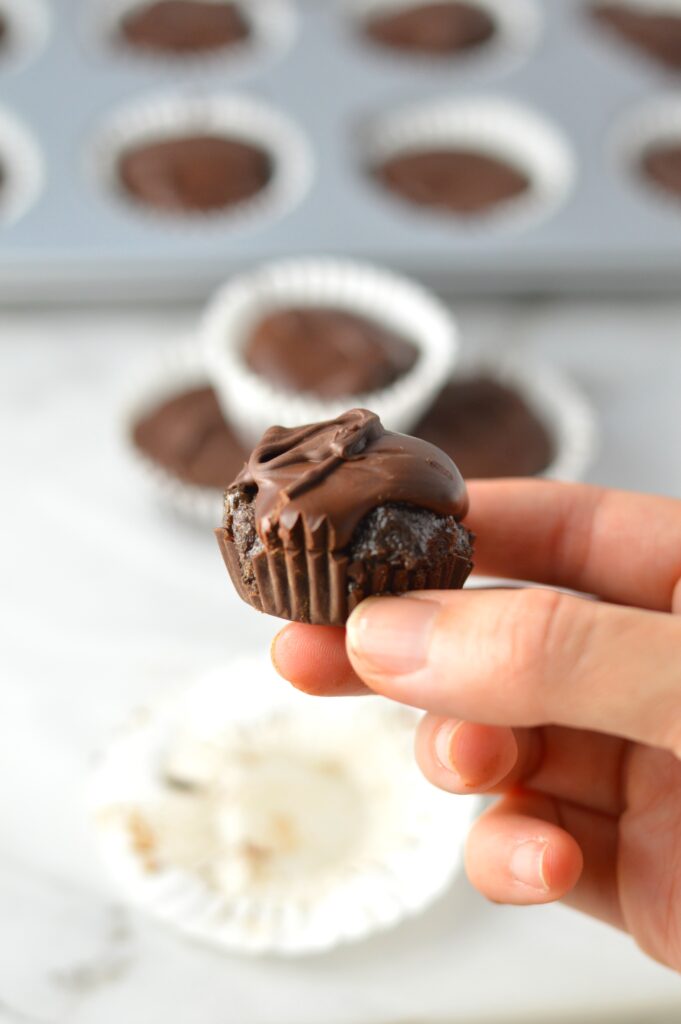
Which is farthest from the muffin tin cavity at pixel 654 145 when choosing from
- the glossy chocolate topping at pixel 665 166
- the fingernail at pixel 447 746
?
the fingernail at pixel 447 746

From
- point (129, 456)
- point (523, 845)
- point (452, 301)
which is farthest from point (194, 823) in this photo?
point (452, 301)

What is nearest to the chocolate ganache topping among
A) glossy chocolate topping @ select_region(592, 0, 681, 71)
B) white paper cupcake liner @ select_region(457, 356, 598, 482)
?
white paper cupcake liner @ select_region(457, 356, 598, 482)

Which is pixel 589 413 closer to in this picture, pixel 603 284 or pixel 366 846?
pixel 603 284

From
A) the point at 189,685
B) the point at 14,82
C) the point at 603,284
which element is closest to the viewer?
the point at 189,685

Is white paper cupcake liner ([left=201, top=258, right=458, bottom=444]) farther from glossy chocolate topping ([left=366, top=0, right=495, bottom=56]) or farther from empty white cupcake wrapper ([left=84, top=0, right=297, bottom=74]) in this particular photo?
glossy chocolate topping ([left=366, top=0, right=495, bottom=56])

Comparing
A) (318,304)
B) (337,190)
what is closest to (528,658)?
(318,304)
